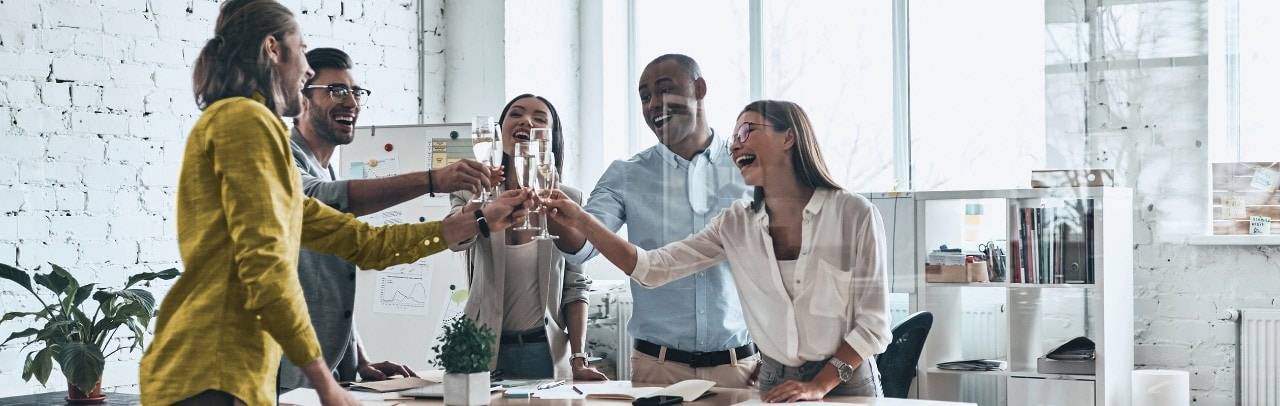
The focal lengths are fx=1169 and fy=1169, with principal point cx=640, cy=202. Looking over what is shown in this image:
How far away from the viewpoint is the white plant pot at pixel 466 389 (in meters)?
2.22

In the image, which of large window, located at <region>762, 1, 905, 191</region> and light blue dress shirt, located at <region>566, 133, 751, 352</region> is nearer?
light blue dress shirt, located at <region>566, 133, 751, 352</region>

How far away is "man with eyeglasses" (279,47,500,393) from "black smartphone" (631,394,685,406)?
564 millimetres

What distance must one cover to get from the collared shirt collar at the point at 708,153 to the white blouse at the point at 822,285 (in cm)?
30

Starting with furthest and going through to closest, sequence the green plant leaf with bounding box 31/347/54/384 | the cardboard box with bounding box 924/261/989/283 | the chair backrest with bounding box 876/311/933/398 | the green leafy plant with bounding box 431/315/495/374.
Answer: the cardboard box with bounding box 924/261/989/283 → the green plant leaf with bounding box 31/347/54/384 → the chair backrest with bounding box 876/311/933/398 → the green leafy plant with bounding box 431/315/495/374

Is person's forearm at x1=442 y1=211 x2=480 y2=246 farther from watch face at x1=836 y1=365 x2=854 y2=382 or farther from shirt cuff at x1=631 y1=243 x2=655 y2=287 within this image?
watch face at x1=836 y1=365 x2=854 y2=382

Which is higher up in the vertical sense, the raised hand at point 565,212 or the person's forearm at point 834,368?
the raised hand at point 565,212

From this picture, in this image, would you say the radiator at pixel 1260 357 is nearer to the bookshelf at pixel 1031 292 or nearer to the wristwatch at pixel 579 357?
the bookshelf at pixel 1031 292

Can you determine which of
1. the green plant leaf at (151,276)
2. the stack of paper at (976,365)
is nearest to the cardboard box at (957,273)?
the stack of paper at (976,365)

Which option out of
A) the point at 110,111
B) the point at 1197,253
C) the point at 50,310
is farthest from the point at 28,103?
the point at 1197,253

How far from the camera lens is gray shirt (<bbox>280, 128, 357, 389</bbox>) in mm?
2604

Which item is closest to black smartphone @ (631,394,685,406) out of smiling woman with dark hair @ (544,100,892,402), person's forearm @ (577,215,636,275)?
smiling woman with dark hair @ (544,100,892,402)

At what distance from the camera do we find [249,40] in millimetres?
1885

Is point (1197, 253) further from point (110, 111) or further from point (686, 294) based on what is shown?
point (110, 111)

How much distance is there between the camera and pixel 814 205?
8.21 feet
